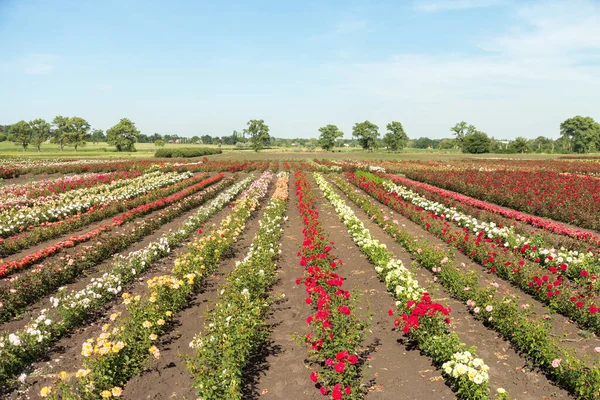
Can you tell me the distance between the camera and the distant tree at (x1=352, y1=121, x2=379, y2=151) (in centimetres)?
11906

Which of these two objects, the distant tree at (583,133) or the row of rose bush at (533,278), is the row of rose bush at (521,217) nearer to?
the row of rose bush at (533,278)

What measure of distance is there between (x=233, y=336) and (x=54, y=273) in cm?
597

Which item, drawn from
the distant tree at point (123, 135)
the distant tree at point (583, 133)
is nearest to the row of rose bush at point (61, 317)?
the distant tree at point (123, 135)

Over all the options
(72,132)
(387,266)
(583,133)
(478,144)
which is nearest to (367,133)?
(478,144)

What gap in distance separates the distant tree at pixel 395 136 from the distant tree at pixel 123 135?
82.7m

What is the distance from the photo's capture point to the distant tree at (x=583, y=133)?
110 m

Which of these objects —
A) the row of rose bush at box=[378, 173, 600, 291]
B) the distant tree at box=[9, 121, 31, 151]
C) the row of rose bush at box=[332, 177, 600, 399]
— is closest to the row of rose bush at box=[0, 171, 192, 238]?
the row of rose bush at box=[332, 177, 600, 399]

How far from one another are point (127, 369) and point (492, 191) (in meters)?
20.1

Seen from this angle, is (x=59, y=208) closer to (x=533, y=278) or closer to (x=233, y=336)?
(x=233, y=336)

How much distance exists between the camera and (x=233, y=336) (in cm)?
502

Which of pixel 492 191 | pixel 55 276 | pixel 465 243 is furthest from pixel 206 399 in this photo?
pixel 492 191

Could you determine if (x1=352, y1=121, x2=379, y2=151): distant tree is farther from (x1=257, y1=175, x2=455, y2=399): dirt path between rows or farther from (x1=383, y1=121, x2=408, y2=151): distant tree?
(x1=257, y1=175, x2=455, y2=399): dirt path between rows

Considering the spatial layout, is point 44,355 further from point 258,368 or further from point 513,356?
point 513,356

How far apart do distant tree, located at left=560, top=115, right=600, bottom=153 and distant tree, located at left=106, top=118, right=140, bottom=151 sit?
141 metres
